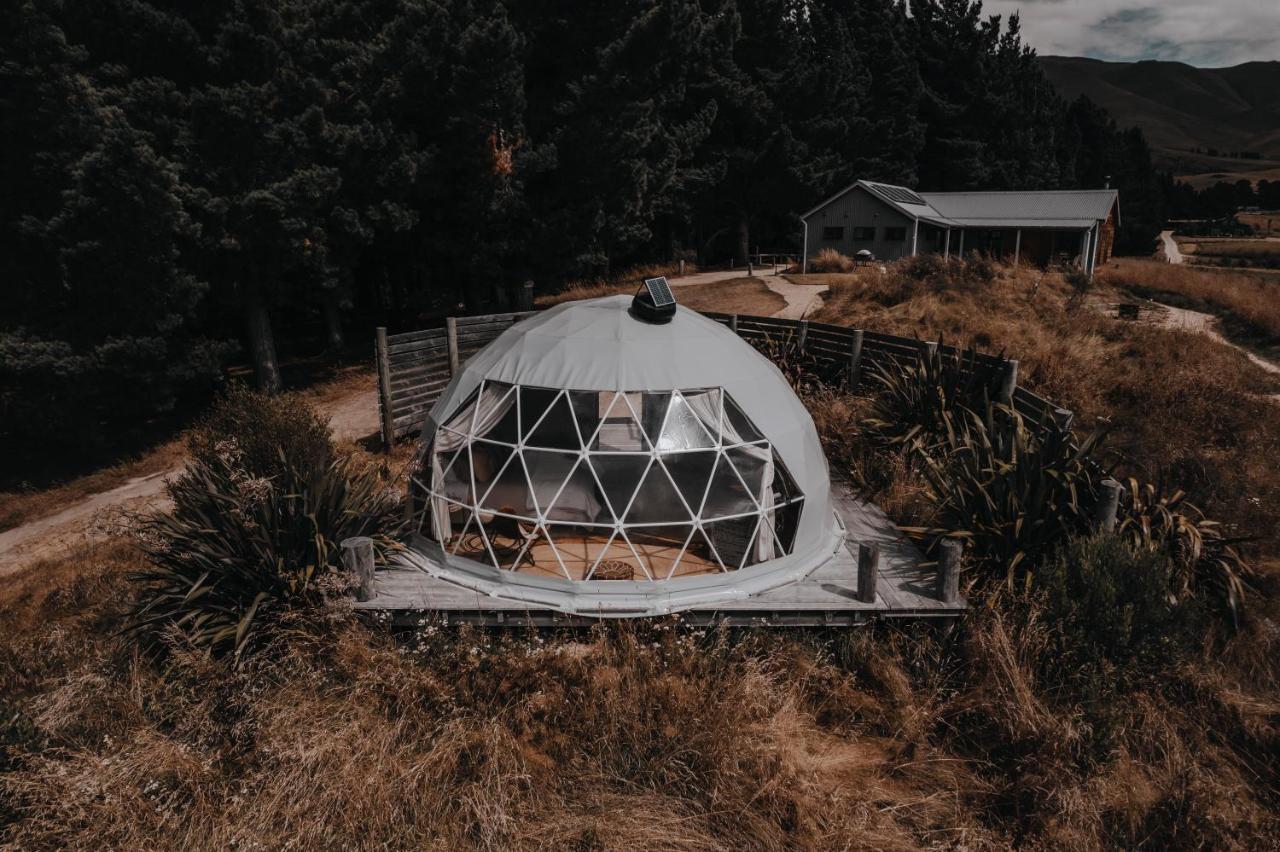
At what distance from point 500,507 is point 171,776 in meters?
3.91

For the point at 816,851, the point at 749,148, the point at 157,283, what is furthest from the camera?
the point at 749,148

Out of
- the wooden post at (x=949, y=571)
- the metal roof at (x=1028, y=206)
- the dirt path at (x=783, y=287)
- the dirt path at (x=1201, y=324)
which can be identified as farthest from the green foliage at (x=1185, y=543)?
the metal roof at (x=1028, y=206)

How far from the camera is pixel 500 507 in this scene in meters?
8.42

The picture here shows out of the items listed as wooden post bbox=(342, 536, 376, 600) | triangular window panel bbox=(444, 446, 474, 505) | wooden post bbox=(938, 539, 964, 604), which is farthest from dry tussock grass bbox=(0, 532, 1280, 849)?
triangular window panel bbox=(444, 446, 474, 505)

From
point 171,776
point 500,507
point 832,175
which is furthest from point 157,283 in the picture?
point 832,175

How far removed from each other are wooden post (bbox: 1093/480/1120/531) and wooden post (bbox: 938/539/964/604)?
5.01ft

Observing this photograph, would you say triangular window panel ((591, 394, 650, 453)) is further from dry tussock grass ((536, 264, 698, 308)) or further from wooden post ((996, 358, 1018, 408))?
dry tussock grass ((536, 264, 698, 308))

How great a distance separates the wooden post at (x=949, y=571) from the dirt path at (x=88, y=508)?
12461 mm

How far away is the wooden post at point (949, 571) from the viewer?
7422mm

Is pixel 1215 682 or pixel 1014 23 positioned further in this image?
pixel 1014 23

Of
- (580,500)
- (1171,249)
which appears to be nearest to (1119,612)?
(580,500)

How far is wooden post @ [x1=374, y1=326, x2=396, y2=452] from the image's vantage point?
1325cm

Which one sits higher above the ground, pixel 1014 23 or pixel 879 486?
pixel 1014 23

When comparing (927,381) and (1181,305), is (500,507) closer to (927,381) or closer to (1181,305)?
(927,381)
